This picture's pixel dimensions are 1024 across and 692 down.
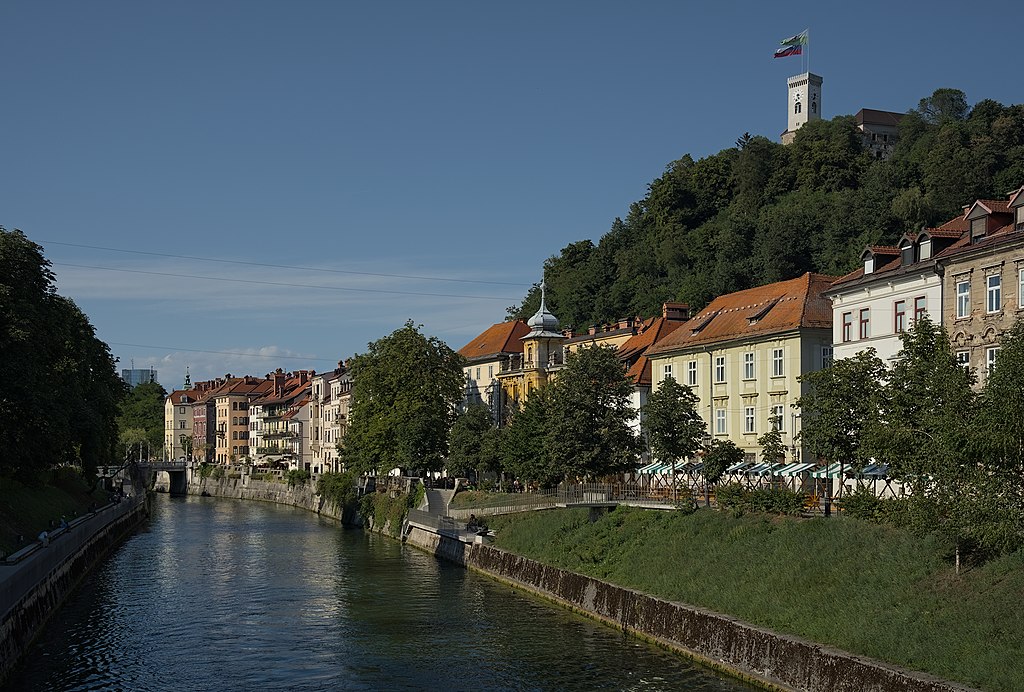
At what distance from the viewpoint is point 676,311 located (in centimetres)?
8519

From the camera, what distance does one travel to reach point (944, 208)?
342 ft

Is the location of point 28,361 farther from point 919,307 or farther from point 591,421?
point 919,307

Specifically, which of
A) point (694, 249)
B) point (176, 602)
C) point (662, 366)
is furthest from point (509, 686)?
point (694, 249)

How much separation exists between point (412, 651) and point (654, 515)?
48.4 ft

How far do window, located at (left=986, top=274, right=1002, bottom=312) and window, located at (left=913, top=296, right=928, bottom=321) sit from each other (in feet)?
14.1

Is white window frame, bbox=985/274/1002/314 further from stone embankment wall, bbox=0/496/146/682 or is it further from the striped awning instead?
stone embankment wall, bbox=0/496/146/682

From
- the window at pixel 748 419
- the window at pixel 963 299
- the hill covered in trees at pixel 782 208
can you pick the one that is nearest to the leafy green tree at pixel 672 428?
the window at pixel 748 419

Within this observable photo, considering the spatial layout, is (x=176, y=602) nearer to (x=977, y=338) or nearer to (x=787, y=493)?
(x=787, y=493)

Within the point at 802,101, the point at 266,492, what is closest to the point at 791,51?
the point at 802,101

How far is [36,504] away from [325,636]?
2751 cm

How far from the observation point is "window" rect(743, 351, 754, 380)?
62.5 m

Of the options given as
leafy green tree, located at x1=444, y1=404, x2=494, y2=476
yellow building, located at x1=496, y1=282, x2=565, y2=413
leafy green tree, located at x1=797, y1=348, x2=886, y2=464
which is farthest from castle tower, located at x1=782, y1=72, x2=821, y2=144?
leafy green tree, located at x1=797, y1=348, x2=886, y2=464

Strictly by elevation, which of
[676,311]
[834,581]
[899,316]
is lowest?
[834,581]

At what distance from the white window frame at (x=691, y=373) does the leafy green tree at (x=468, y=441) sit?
14.6 m
